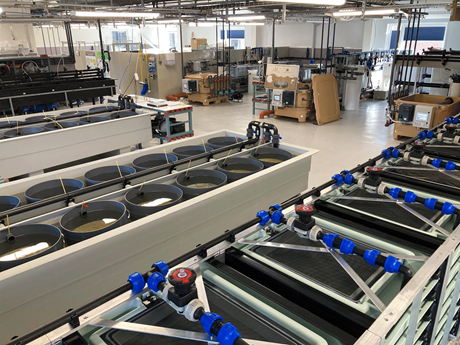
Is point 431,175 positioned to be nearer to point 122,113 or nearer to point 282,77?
point 122,113

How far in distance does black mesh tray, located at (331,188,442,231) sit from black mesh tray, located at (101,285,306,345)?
112 centimetres

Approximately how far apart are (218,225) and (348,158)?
4.35 m

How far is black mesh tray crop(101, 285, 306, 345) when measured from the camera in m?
1.25

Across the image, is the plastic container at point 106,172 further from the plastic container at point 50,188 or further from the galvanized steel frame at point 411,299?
the galvanized steel frame at point 411,299

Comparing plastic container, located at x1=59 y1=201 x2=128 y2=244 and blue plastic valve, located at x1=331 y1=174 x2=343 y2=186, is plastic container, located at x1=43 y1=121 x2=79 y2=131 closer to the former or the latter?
plastic container, located at x1=59 y1=201 x2=128 y2=244

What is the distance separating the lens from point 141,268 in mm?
2510

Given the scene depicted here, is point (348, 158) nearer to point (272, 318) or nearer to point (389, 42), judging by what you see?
point (272, 318)

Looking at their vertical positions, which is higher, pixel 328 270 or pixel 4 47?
pixel 4 47

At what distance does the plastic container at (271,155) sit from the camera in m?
3.89

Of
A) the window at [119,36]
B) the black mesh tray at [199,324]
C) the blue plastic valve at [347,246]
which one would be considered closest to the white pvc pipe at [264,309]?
the black mesh tray at [199,324]

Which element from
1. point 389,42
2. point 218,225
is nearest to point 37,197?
point 218,225

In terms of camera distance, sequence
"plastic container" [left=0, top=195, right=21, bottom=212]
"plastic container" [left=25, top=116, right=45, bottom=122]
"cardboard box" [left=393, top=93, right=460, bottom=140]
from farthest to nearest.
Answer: "cardboard box" [left=393, top=93, right=460, bottom=140] → "plastic container" [left=25, top=116, right=45, bottom=122] → "plastic container" [left=0, top=195, right=21, bottom=212]

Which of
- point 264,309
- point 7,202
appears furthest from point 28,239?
point 264,309

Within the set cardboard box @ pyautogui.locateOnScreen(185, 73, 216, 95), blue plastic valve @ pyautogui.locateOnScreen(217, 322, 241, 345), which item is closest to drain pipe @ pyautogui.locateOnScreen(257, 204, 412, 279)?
blue plastic valve @ pyautogui.locateOnScreen(217, 322, 241, 345)
